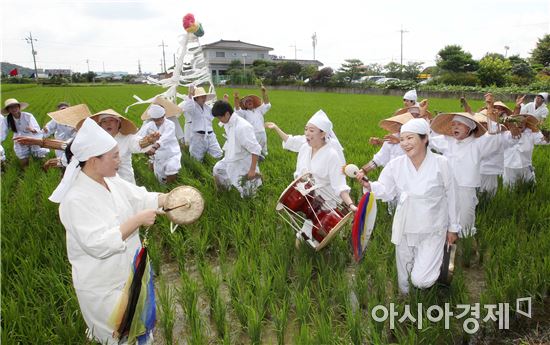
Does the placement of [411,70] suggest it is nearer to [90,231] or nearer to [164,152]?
[164,152]

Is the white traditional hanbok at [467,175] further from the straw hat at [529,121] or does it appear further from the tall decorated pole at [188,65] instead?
the tall decorated pole at [188,65]

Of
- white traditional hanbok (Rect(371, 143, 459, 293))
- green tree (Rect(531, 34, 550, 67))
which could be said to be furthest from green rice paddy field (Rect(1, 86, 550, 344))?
green tree (Rect(531, 34, 550, 67))

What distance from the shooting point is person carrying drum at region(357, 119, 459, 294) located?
2.83m

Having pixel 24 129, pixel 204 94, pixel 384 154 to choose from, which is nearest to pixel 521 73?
pixel 204 94

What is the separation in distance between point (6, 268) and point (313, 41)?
5760 cm

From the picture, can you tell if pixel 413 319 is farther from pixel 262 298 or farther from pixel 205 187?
pixel 205 187

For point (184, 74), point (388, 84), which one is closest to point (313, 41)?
point (388, 84)

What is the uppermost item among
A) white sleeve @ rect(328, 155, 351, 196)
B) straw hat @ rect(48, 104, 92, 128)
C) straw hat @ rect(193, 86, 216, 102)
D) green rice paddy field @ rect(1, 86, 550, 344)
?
straw hat @ rect(193, 86, 216, 102)

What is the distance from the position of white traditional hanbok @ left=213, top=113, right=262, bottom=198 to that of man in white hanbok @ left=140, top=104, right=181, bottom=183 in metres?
0.84

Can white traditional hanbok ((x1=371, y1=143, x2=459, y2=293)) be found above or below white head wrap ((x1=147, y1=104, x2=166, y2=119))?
below

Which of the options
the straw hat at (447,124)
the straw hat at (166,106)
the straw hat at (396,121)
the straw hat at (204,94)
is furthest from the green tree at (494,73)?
the straw hat at (166,106)

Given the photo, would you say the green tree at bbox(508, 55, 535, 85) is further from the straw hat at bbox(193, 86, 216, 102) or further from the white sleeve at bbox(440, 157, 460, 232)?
the white sleeve at bbox(440, 157, 460, 232)

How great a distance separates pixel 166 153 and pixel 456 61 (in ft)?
90.6

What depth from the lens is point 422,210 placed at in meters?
2.90
